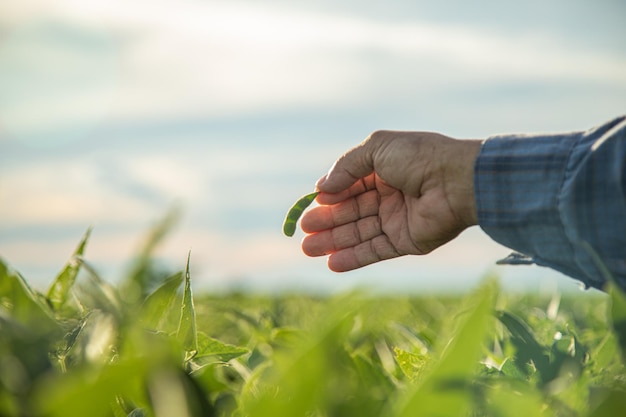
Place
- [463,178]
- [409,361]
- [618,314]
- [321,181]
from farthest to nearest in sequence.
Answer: [321,181] < [463,178] < [409,361] < [618,314]

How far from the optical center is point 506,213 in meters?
1.44

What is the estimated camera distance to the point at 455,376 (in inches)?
22.7

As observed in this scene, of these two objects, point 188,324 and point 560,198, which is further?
point 560,198

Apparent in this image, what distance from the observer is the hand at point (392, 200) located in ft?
5.34

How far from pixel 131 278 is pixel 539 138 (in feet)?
2.97

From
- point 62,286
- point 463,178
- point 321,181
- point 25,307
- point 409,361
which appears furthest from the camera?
point 321,181

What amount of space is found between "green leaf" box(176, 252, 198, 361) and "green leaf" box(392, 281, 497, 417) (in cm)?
40

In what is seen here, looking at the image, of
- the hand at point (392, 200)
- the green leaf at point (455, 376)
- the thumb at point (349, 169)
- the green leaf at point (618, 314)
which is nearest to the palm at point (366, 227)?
the hand at point (392, 200)

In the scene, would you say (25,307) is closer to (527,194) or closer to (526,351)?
(526,351)

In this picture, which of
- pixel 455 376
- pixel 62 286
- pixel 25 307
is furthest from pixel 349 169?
pixel 455 376

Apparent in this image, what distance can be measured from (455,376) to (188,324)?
459 millimetres

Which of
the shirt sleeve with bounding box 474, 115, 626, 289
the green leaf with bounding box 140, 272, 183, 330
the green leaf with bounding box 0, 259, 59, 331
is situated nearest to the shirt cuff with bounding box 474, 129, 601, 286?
the shirt sleeve with bounding box 474, 115, 626, 289

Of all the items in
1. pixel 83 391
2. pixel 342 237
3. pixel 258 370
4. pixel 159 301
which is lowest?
pixel 342 237

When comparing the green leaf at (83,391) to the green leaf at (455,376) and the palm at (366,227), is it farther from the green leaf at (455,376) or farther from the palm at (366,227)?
the palm at (366,227)
